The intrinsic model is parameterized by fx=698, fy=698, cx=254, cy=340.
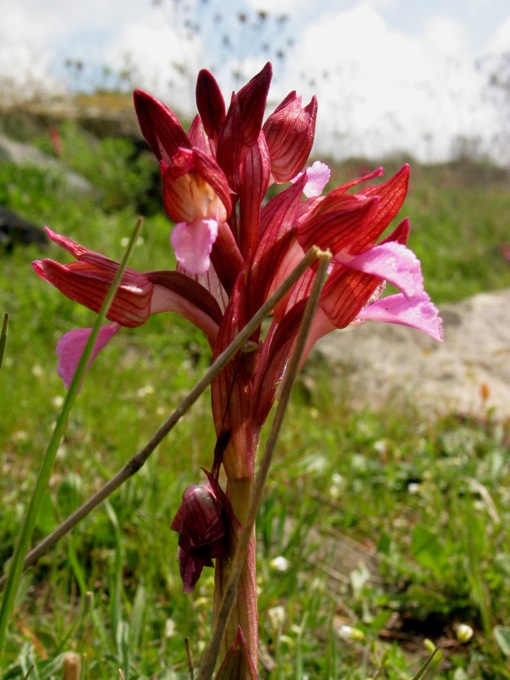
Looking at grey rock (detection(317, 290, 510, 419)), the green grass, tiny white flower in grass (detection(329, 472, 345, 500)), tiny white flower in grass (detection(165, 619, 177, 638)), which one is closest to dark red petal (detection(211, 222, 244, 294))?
the green grass

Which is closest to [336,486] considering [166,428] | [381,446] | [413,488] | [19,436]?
[413,488]

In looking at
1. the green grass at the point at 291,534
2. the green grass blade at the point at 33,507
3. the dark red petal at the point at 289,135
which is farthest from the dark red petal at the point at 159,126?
the green grass at the point at 291,534

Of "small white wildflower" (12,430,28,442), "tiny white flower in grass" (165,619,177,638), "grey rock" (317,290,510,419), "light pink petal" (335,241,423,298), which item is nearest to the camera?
"light pink petal" (335,241,423,298)

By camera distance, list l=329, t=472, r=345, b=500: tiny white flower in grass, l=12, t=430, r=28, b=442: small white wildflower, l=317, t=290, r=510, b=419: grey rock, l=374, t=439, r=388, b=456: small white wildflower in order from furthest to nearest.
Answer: l=317, t=290, r=510, b=419: grey rock → l=374, t=439, r=388, b=456: small white wildflower → l=12, t=430, r=28, b=442: small white wildflower → l=329, t=472, r=345, b=500: tiny white flower in grass

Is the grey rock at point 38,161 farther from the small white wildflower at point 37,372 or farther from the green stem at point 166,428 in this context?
the green stem at point 166,428

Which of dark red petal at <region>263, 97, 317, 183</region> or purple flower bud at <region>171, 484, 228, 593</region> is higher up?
dark red petal at <region>263, 97, 317, 183</region>

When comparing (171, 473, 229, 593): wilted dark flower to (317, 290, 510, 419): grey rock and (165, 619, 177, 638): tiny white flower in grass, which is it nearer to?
(165, 619, 177, 638): tiny white flower in grass
